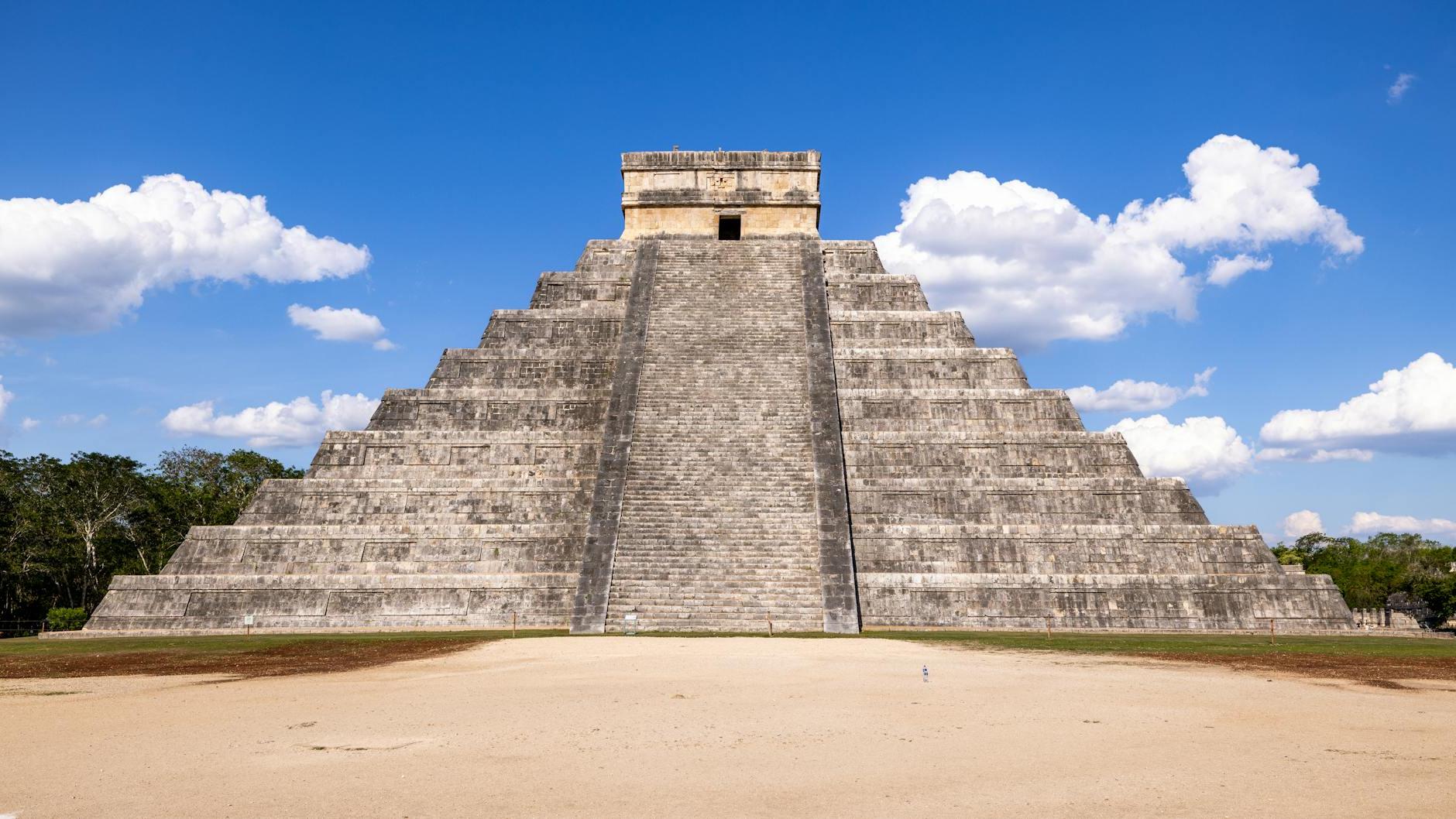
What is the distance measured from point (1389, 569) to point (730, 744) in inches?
2193

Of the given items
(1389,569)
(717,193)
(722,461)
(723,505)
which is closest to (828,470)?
(722,461)

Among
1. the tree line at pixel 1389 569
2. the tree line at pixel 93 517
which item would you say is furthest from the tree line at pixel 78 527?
the tree line at pixel 1389 569

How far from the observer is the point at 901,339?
24500mm

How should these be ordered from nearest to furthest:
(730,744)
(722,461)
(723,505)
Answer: (730,744), (723,505), (722,461)

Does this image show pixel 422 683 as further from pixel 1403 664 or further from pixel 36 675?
pixel 1403 664

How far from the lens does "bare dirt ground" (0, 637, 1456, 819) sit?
5.75 m

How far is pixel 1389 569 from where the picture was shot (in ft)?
166

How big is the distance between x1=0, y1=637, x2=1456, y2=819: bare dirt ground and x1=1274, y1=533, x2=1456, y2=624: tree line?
3014 centimetres

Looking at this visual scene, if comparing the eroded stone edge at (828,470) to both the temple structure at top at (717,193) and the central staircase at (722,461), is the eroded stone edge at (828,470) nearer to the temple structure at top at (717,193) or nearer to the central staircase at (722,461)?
the central staircase at (722,461)

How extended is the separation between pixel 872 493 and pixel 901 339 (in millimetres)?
5765

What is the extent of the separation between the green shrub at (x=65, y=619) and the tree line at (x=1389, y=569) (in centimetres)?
3753

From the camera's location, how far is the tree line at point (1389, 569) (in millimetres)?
41250

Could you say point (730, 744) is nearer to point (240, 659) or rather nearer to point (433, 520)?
point (240, 659)

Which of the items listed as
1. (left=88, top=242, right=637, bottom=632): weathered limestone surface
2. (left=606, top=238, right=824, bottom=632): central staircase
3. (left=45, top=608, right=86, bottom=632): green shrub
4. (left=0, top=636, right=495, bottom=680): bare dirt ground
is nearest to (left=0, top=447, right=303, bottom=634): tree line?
(left=45, top=608, right=86, bottom=632): green shrub
